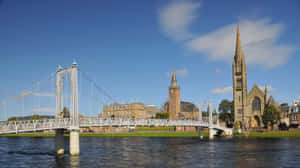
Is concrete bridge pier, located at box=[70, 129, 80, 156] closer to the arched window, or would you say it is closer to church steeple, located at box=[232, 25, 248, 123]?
church steeple, located at box=[232, 25, 248, 123]

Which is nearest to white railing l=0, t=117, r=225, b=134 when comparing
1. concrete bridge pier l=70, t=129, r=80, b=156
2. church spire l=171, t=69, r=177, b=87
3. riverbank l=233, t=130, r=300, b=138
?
concrete bridge pier l=70, t=129, r=80, b=156

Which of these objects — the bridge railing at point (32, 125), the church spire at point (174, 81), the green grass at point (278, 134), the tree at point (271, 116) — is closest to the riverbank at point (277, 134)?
the green grass at point (278, 134)

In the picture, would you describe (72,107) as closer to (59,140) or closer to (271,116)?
(59,140)

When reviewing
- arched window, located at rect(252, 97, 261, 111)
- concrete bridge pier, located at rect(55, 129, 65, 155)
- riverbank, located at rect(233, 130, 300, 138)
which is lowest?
riverbank, located at rect(233, 130, 300, 138)

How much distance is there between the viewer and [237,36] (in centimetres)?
15388

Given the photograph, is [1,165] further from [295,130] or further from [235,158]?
[295,130]

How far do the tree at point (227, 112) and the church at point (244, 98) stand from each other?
6.44m

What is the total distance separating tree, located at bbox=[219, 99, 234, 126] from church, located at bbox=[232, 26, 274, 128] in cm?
644

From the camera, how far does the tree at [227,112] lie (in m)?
152

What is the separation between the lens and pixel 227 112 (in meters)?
155

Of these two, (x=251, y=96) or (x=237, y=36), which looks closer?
(x=251, y=96)

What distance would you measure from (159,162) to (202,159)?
7547mm

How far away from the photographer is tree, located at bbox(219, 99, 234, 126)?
152 meters

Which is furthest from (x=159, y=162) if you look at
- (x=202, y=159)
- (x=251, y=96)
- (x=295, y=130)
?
(x=251, y=96)
